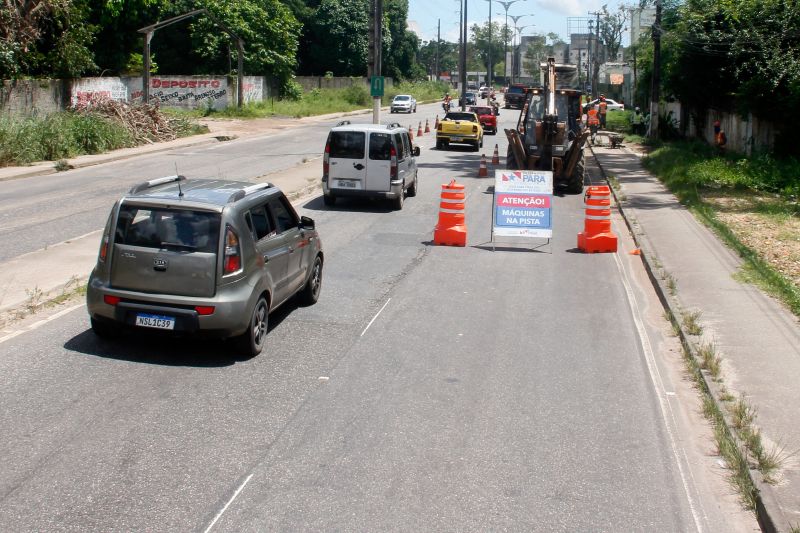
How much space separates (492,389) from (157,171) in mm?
22324

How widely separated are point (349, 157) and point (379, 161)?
26.5 inches

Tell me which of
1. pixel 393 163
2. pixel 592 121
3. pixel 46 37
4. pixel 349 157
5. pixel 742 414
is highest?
pixel 46 37

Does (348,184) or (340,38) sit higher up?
(340,38)

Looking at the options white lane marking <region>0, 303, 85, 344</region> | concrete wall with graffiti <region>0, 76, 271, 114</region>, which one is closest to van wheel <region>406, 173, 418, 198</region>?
white lane marking <region>0, 303, 85, 344</region>

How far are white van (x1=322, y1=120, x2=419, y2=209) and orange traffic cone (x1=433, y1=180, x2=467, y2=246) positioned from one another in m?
3.78

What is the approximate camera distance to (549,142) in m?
26.2

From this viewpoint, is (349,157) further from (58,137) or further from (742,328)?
(58,137)

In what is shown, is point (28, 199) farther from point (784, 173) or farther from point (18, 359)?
point (784, 173)

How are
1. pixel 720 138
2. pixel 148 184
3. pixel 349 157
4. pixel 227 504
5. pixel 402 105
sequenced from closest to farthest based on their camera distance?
pixel 227 504, pixel 148 184, pixel 349 157, pixel 720 138, pixel 402 105

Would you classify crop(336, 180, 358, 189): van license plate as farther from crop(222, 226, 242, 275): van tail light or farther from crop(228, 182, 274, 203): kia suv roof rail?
crop(222, 226, 242, 275): van tail light

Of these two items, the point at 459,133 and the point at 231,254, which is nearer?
the point at 231,254

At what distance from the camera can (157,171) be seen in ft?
96.3

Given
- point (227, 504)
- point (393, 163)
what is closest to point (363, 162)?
point (393, 163)

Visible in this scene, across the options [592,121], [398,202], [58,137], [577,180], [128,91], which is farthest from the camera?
[128,91]
